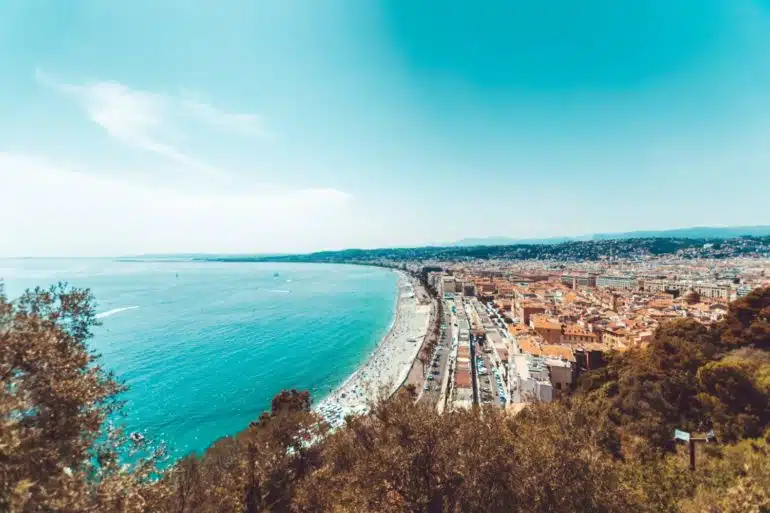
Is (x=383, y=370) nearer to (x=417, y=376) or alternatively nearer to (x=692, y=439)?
(x=417, y=376)

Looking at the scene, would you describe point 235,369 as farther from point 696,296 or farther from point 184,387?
point 696,296

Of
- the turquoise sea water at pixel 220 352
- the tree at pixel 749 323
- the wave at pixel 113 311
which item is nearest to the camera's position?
the tree at pixel 749 323

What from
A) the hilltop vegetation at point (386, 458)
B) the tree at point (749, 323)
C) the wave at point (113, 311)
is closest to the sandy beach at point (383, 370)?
the hilltop vegetation at point (386, 458)

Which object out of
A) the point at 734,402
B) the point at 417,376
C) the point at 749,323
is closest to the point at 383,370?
the point at 417,376

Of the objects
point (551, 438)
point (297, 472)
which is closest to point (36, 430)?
point (551, 438)

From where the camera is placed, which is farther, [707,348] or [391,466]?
[707,348]

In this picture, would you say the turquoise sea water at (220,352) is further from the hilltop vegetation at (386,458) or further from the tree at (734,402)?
→ the tree at (734,402)
